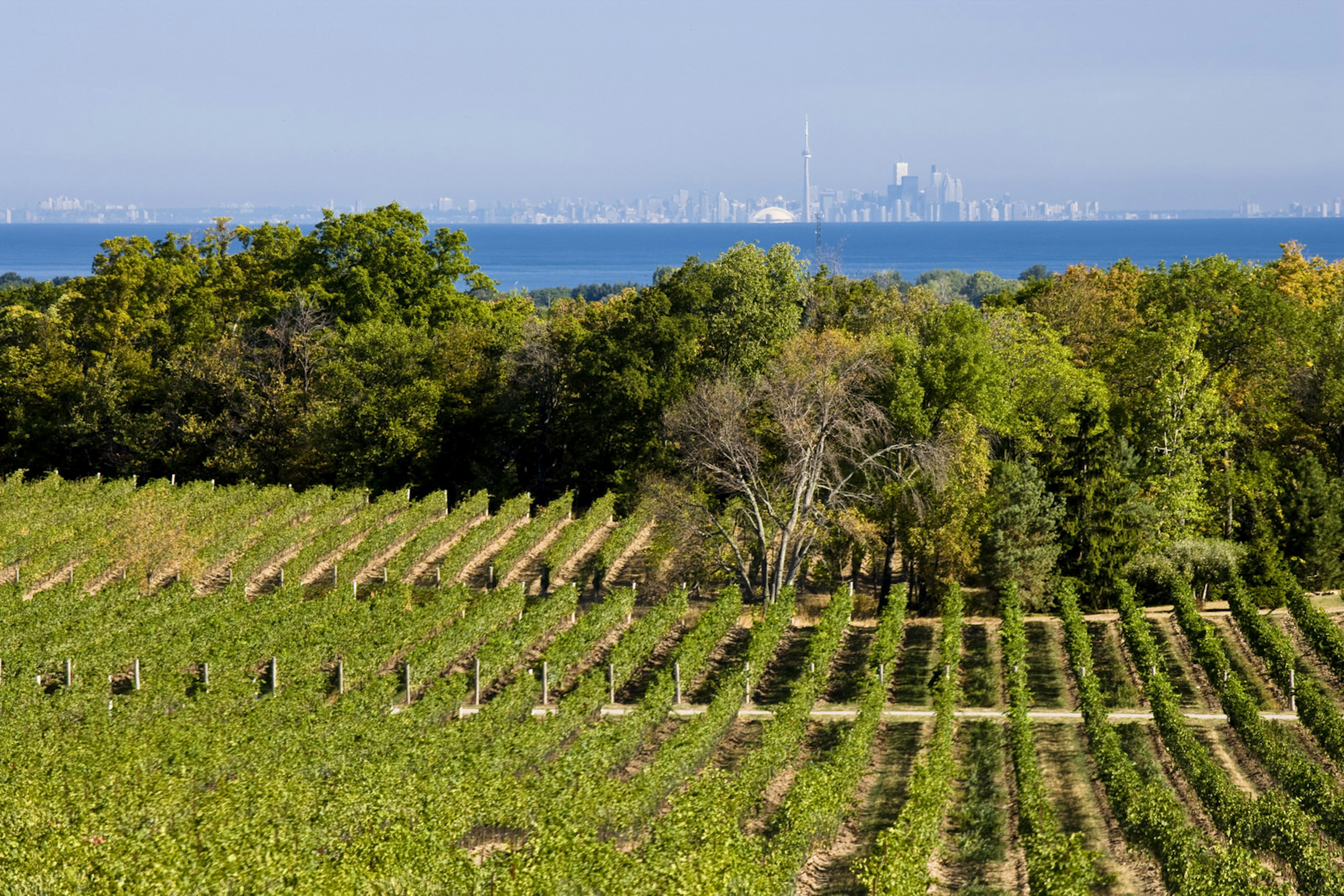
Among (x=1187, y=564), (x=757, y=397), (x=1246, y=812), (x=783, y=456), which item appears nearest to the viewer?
(x=1246, y=812)

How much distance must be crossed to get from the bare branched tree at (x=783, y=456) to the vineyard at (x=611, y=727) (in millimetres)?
1843

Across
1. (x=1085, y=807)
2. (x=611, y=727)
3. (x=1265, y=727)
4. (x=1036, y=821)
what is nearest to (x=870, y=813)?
(x=1036, y=821)

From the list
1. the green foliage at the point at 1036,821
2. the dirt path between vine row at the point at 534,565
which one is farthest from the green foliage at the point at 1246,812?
the dirt path between vine row at the point at 534,565

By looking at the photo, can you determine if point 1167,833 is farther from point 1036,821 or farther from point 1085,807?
point 1085,807

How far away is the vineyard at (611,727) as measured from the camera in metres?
15.7

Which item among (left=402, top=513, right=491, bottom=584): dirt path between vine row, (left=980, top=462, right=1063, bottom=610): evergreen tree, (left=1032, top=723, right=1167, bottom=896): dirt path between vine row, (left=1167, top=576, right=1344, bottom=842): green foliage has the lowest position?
(left=1032, top=723, right=1167, bottom=896): dirt path between vine row

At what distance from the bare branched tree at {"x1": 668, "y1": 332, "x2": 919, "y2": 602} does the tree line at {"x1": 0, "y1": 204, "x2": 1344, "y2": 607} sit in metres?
0.17

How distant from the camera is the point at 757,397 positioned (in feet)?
113

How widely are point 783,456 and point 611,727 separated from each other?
15.2 meters

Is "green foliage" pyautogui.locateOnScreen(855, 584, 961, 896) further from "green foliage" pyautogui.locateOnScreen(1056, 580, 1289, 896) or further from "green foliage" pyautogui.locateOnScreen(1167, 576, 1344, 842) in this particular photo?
"green foliage" pyautogui.locateOnScreen(1167, 576, 1344, 842)

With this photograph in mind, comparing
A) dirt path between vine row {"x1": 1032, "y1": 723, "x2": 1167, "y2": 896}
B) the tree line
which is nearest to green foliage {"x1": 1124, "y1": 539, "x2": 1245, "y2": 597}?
the tree line

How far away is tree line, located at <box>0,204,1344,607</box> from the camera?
106ft

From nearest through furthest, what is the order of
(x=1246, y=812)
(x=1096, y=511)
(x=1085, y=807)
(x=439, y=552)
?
(x=1246, y=812) → (x=1085, y=807) → (x=1096, y=511) → (x=439, y=552)

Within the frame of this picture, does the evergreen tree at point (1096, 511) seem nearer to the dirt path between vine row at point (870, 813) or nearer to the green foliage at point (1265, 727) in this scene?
the green foliage at point (1265, 727)
